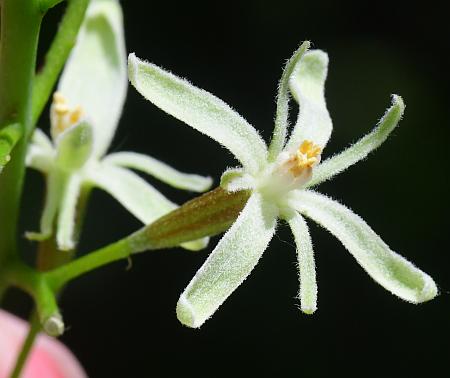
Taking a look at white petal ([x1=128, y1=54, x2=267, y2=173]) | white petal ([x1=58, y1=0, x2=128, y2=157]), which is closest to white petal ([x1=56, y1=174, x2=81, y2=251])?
white petal ([x1=58, y1=0, x2=128, y2=157])

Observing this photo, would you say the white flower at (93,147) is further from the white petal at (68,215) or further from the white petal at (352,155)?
the white petal at (352,155)

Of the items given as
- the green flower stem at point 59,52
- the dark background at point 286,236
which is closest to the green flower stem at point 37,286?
the green flower stem at point 59,52

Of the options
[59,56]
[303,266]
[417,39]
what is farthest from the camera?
[417,39]

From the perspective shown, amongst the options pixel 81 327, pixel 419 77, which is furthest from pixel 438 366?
pixel 81 327

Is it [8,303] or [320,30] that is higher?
[320,30]

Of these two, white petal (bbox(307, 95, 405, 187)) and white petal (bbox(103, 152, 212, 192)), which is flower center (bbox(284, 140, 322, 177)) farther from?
white petal (bbox(103, 152, 212, 192))

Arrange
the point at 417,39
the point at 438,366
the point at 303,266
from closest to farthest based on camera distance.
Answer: the point at 303,266
the point at 438,366
the point at 417,39

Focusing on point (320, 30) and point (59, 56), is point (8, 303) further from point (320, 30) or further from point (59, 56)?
point (59, 56)

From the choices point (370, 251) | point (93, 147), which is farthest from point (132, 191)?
point (370, 251)
